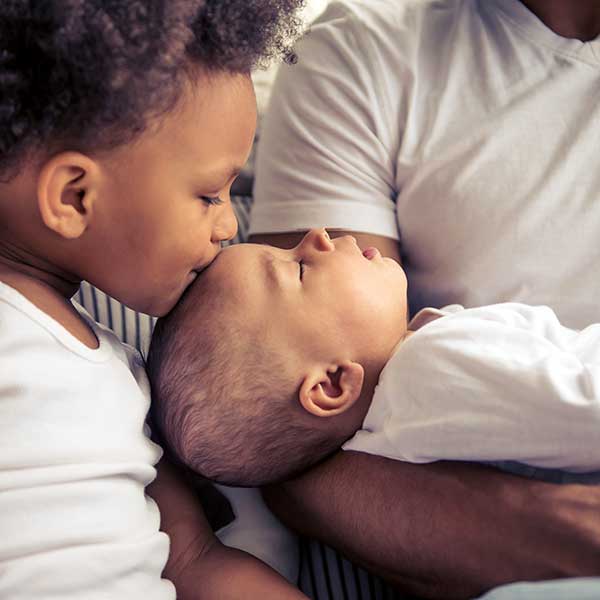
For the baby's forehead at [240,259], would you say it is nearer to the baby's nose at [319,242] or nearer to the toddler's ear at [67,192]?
the baby's nose at [319,242]

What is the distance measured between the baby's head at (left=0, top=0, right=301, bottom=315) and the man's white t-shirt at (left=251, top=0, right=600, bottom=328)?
1.04 ft

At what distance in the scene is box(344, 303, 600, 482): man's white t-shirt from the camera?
0.86 meters

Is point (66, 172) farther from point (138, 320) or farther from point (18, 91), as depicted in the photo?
point (138, 320)

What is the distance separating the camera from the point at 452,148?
121 cm

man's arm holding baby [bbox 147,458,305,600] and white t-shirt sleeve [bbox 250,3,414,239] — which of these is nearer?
man's arm holding baby [bbox 147,458,305,600]

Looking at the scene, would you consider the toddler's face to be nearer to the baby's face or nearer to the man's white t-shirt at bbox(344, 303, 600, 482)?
the baby's face

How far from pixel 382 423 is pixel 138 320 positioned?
0.53 m

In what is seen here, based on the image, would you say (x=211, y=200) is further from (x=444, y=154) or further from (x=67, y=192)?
(x=444, y=154)

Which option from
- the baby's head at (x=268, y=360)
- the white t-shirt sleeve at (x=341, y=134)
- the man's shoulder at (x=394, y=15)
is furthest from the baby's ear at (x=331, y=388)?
the man's shoulder at (x=394, y=15)

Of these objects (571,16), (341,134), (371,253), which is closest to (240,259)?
(371,253)

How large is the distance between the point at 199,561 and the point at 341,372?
298 mm

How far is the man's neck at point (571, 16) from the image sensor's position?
1.20 metres

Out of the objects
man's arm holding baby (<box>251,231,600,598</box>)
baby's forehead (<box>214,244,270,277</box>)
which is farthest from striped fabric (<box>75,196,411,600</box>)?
baby's forehead (<box>214,244,270,277</box>)

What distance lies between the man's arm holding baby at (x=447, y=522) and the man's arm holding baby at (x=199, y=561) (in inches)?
4.6
